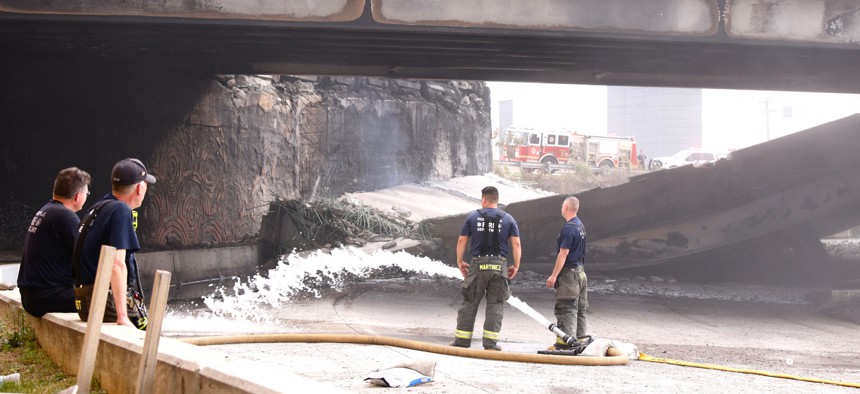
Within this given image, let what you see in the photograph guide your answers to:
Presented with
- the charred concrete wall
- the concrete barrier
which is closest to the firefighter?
the concrete barrier

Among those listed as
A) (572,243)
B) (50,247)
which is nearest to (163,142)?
(572,243)

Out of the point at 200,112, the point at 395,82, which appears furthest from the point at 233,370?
the point at 395,82

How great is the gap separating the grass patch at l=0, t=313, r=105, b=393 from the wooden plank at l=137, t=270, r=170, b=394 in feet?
4.20

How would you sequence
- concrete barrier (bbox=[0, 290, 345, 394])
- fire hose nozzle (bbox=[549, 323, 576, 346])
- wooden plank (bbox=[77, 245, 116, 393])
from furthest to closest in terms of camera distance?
fire hose nozzle (bbox=[549, 323, 576, 346])
wooden plank (bbox=[77, 245, 116, 393])
concrete barrier (bbox=[0, 290, 345, 394])

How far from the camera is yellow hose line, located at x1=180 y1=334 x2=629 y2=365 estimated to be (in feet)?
27.5

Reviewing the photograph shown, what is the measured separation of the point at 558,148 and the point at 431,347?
4566cm

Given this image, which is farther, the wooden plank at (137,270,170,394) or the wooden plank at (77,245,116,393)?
the wooden plank at (77,245,116,393)

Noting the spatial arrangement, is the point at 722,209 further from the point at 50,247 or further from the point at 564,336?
the point at 50,247

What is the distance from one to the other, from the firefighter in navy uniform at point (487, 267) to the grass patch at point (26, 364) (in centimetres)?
434

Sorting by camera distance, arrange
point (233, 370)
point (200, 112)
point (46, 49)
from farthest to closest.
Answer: point (200, 112)
point (46, 49)
point (233, 370)

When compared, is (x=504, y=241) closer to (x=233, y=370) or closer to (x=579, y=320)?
(x=579, y=320)

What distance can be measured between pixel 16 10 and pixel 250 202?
9.36 m

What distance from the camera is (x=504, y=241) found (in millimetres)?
9812

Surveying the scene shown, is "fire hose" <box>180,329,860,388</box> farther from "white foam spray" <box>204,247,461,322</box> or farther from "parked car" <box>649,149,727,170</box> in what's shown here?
"parked car" <box>649,149,727,170</box>
